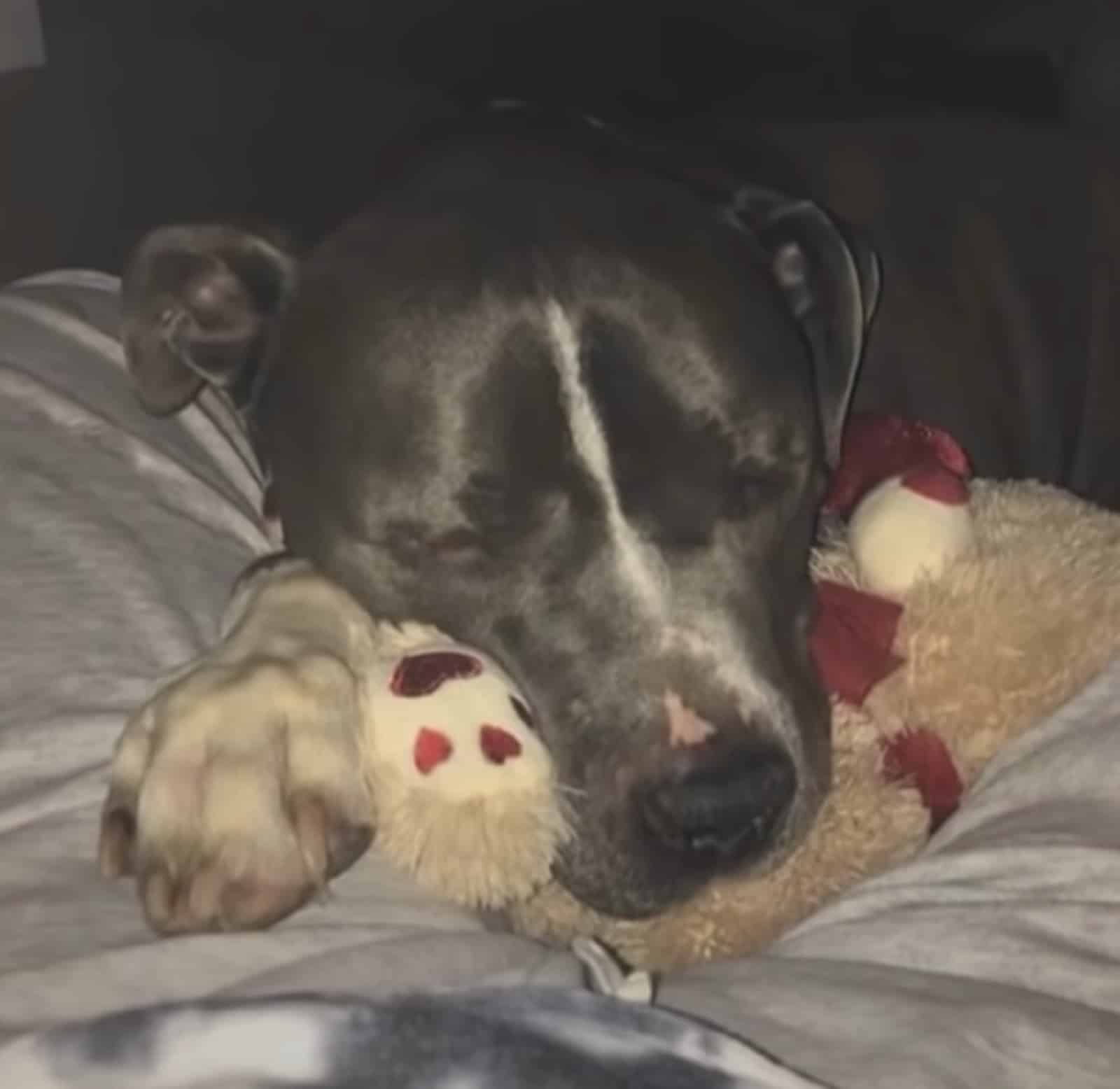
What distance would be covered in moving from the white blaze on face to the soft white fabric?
32 cm

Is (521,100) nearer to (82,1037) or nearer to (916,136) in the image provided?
(916,136)

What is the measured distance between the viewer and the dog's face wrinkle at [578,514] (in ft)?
6.47

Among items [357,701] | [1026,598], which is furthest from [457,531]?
[1026,598]

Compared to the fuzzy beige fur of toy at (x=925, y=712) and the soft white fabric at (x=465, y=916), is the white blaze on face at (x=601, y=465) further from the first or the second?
the soft white fabric at (x=465, y=916)

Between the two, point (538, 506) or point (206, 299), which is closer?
point (538, 506)

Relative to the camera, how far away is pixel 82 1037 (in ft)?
4.64

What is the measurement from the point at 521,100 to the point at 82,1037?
5.16 feet

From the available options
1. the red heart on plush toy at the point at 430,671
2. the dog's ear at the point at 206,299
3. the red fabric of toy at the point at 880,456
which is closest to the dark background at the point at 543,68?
the dog's ear at the point at 206,299

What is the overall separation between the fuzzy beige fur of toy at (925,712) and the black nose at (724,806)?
0.04 m

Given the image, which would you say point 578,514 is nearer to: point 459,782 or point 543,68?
point 459,782

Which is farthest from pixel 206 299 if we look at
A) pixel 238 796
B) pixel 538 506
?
pixel 238 796

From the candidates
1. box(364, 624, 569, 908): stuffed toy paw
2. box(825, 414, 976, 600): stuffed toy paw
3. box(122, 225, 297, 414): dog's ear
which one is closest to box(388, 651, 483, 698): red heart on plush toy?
box(364, 624, 569, 908): stuffed toy paw

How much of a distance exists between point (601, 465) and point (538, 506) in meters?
0.06

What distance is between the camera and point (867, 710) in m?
2.10
